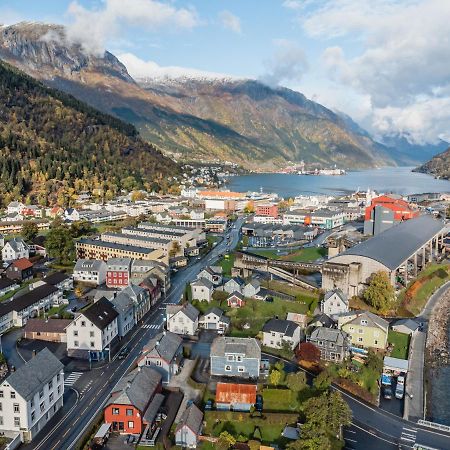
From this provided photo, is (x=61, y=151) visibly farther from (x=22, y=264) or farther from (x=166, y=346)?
(x=166, y=346)

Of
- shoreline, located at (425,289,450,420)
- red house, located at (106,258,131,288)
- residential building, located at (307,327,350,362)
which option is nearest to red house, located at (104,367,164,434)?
residential building, located at (307,327,350,362)

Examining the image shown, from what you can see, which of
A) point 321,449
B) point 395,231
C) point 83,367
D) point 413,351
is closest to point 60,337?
point 83,367

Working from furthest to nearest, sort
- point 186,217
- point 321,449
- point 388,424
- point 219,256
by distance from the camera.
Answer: point 186,217 → point 219,256 → point 388,424 → point 321,449

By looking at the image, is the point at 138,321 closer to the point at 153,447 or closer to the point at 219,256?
the point at 153,447

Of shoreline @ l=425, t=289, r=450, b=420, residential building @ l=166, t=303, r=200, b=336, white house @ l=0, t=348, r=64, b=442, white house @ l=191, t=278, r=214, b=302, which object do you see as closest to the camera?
white house @ l=0, t=348, r=64, b=442

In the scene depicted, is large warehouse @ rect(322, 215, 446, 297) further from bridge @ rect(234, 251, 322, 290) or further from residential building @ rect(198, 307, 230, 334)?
residential building @ rect(198, 307, 230, 334)

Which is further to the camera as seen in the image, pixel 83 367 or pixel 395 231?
pixel 395 231

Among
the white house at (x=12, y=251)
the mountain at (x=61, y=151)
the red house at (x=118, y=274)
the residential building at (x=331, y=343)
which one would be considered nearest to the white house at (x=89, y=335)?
the residential building at (x=331, y=343)
